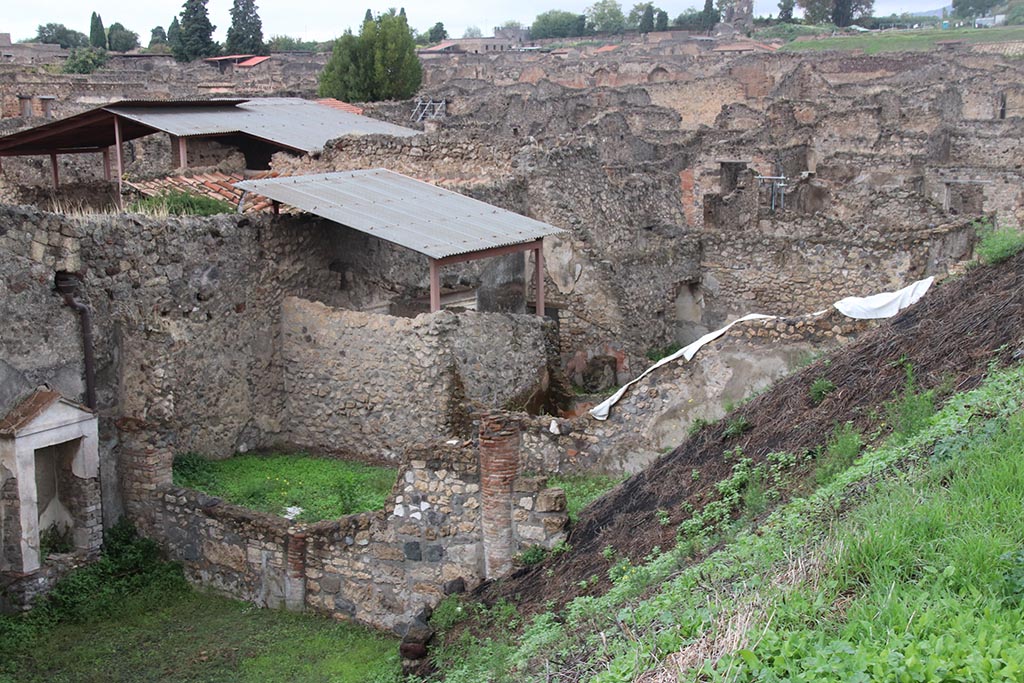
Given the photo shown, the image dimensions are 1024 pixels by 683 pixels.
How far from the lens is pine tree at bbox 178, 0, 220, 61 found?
6712 centimetres

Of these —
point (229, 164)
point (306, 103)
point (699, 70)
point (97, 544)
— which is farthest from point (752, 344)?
point (699, 70)

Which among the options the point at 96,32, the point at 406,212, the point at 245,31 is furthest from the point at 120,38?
the point at 406,212

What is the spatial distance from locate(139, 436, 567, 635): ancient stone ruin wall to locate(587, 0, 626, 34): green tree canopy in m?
116

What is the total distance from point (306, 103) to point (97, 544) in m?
17.4

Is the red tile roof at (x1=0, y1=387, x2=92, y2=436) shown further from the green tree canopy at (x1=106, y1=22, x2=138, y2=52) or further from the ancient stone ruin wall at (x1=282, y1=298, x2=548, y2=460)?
the green tree canopy at (x1=106, y1=22, x2=138, y2=52)

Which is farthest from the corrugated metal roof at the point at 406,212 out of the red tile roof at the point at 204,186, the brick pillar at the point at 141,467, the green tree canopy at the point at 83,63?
the green tree canopy at the point at 83,63

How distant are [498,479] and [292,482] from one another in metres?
3.12

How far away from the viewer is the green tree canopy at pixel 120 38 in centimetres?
8338

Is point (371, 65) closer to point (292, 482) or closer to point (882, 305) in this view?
point (292, 482)

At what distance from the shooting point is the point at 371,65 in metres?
36.5

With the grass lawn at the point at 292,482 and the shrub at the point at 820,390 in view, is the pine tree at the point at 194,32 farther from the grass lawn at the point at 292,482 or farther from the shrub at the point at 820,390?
the shrub at the point at 820,390

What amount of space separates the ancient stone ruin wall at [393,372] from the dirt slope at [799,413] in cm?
321

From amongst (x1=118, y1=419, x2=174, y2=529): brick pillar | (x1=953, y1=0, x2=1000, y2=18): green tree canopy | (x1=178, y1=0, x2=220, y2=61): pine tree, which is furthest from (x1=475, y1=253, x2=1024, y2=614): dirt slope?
(x1=953, y1=0, x2=1000, y2=18): green tree canopy

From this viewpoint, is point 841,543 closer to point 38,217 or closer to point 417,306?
point 38,217
